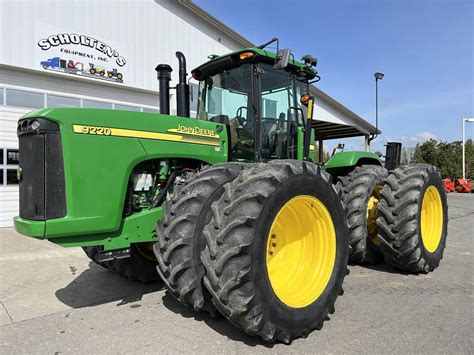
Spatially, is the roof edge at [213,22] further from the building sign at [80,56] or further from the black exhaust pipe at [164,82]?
the black exhaust pipe at [164,82]

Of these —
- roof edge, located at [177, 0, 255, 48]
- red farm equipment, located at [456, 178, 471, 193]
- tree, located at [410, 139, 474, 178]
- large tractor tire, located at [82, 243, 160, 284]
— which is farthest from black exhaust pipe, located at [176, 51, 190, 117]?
tree, located at [410, 139, 474, 178]

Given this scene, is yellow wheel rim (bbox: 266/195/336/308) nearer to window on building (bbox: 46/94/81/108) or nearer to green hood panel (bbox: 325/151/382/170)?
green hood panel (bbox: 325/151/382/170)

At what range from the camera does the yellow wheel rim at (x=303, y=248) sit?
141 inches

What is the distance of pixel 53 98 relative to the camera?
1067 cm

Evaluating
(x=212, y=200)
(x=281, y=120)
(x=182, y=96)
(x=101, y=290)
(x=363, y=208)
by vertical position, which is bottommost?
(x=101, y=290)

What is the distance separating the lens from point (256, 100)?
14.1 ft

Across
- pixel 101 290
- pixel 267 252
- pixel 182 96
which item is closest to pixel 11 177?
pixel 101 290

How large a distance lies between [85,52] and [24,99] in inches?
83.9

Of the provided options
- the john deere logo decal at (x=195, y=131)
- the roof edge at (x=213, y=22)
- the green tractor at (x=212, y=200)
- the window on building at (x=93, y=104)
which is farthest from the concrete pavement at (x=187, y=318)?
the roof edge at (x=213, y=22)

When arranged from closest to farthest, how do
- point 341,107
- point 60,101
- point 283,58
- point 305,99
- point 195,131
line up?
point 283,58 → point 195,131 → point 305,99 → point 60,101 → point 341,107

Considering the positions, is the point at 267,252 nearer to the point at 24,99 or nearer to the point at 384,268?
the point at 384,268

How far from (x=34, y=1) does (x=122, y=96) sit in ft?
10.9

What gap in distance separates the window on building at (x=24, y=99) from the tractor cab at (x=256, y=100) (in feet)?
24.3

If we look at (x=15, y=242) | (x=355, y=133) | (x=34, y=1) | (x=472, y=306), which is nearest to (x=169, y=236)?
(x=472, y=306)
